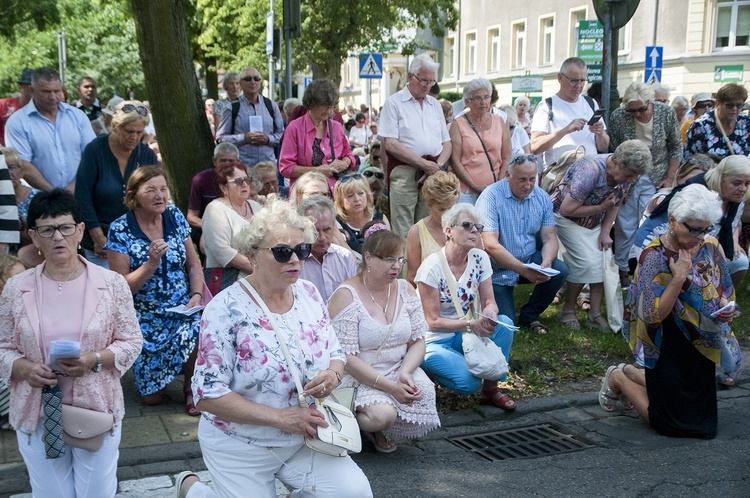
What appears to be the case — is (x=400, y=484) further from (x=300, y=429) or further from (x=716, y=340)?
(x=716, y=340)

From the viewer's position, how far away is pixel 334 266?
599 cm

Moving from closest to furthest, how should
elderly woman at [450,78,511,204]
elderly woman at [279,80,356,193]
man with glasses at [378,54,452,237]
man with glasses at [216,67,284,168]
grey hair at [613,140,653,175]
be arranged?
grey hair at [613,140,653,175], elderly woman at [279,80,356,193], man with glasses at [378,54,452,237], elderly woman at [450,78,511,204], man with glasses at [216,67,284,168]

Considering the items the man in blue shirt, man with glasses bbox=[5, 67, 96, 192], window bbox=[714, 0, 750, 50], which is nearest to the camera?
the man in blue shirt

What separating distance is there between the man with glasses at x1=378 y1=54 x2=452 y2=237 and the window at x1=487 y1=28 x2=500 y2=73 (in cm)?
3756

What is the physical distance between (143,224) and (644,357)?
3.65 metres

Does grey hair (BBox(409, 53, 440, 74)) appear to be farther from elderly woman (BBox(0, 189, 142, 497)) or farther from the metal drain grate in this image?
elderly woman (BBox(0, 189, 142, 497))

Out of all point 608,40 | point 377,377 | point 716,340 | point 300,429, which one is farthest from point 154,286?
point 608,40

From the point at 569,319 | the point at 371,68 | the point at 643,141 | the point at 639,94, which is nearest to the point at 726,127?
the point at 643,141

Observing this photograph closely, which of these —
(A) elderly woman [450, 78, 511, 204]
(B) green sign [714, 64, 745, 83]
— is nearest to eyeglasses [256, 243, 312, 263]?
(A) elderly woman [450, 78, 511, 204]

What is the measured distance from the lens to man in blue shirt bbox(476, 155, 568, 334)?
7.38m

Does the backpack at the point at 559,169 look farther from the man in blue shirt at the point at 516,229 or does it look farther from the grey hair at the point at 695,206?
the grey hair at the point at 695,206

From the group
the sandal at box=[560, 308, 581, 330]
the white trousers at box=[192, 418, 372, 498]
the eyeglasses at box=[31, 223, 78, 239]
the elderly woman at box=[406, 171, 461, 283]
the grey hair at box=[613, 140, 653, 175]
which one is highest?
the grey hair at box=[613, 140, 653, 175]

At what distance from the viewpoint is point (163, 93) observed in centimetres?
896

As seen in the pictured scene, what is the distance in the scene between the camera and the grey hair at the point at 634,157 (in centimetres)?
762
